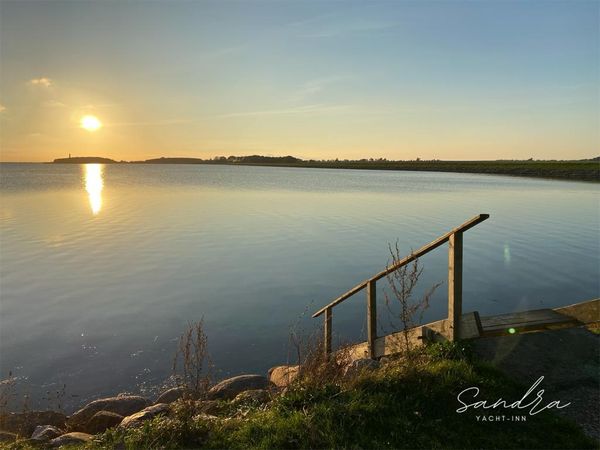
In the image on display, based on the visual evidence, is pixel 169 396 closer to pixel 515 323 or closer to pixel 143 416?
pixel 143 416

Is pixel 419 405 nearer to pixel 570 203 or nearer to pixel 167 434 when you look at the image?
pixel 167 434

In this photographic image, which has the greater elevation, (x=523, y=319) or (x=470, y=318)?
(x=470, y=318)

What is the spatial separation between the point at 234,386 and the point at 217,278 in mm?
9240

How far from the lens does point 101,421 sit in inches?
320

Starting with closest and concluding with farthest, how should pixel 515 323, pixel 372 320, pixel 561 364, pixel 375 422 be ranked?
pixel 375 422, pixel 515 323, pixel 561 364, pixel 372 320

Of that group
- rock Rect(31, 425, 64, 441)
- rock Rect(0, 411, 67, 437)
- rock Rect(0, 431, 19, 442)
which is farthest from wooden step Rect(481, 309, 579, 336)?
rock Rect(0, 411, 67, 437)

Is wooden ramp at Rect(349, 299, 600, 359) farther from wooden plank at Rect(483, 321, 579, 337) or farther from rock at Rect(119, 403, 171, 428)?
rock at Rect(119, 403, 171, 428)

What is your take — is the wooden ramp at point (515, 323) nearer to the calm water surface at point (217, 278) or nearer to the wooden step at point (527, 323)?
the wooden step at point (527, 323)

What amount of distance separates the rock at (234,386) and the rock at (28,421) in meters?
2.89

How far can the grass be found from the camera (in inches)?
207

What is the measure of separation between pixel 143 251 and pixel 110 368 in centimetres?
1261

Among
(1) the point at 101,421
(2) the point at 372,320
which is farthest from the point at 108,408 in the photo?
(2) the point at 372,320

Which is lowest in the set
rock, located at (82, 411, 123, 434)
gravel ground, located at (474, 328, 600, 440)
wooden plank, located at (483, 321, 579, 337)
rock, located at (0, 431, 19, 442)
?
rock, located at (82, 411, 123, 434)

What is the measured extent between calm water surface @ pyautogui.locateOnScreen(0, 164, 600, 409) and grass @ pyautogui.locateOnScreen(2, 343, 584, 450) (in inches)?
198
